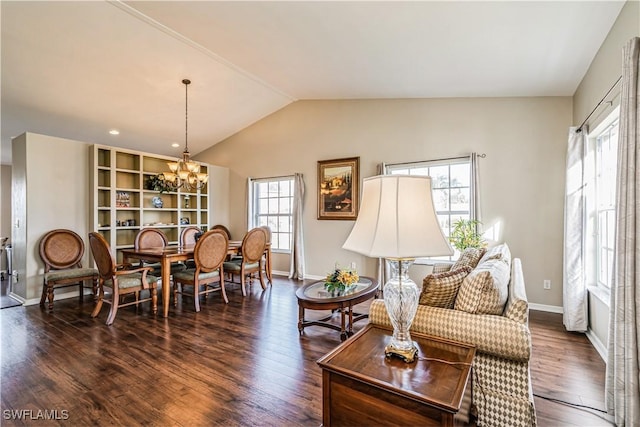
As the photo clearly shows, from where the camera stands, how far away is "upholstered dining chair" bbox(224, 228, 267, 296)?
4.56 metres

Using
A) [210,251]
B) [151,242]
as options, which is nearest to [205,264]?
[210,251]

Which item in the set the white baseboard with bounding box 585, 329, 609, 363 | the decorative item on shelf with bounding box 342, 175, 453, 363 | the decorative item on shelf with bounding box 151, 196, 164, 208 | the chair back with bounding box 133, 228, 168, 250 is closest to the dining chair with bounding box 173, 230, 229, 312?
the chair back with bounding box 133, 228, 168, 250

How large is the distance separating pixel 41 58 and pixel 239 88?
250 cm

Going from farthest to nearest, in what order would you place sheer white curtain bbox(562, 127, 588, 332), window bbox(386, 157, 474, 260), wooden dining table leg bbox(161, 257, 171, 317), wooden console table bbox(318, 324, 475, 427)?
window bbox(386, 157, 474, 260) < wooden dining table leg bbox(161, 257, 171, 317) < sheer white curtain bbox(562, 127, 588, 332) < wooden console table bbox(318, 324, 475, 427)

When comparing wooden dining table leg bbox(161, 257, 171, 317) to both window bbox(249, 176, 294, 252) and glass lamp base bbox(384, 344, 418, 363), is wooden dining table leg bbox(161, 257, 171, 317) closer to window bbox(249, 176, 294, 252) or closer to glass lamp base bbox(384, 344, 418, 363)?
window bbox(249, 176, 294, 252)

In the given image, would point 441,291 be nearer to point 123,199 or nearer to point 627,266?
point 627,266

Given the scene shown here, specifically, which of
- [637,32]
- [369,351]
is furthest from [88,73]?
[637,32]

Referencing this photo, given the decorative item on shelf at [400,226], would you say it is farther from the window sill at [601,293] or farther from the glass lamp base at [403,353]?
the window sill at [601,293]

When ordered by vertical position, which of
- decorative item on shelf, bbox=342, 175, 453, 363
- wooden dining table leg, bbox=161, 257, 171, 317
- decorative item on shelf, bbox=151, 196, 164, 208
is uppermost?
decorative item on shelf, bbox=151, 196, 164, 208

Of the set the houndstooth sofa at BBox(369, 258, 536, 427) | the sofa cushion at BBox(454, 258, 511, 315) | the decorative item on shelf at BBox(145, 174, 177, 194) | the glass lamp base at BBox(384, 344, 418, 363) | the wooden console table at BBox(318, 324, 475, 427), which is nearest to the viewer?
the wooden console table at BBox(318, 324, 475, 427)

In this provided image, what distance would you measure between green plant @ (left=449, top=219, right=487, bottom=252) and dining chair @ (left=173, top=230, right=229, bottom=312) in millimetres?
3161

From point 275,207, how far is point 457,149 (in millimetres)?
3702

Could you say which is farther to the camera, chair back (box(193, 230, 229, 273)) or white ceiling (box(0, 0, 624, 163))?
chair back (box(193, 230, 229, 273))

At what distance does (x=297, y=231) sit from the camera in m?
5.80
